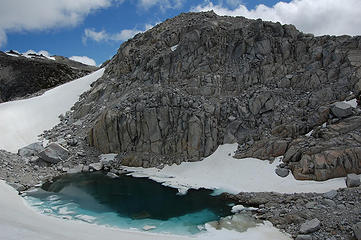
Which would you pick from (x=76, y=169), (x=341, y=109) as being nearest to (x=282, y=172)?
(x=341, y=109)

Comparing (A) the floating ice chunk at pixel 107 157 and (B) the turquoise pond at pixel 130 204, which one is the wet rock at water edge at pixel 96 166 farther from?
(B) the turquoise pond at pixel 130 204

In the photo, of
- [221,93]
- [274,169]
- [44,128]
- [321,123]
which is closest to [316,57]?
[321,123]

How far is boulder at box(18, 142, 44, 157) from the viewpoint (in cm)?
3106

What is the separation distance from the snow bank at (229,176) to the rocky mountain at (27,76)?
59.7m

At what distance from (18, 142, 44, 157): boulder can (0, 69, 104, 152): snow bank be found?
1.95m

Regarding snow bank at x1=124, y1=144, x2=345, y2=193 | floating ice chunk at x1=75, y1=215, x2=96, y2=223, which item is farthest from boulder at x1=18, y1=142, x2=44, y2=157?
floating ice chunk at x1=75, y1=215, x2=96, y2=223

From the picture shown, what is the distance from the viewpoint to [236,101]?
32.5 m

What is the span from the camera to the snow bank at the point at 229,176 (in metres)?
22.1

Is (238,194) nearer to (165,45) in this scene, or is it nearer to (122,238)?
(122,238)

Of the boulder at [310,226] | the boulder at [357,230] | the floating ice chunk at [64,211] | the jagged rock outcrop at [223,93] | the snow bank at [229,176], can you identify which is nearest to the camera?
the boulder at [357,230]

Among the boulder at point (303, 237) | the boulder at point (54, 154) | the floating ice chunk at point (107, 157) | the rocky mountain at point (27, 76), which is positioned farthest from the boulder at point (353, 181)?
the rocky mountain at point (27, 76)

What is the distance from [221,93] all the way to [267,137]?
8.93 metres

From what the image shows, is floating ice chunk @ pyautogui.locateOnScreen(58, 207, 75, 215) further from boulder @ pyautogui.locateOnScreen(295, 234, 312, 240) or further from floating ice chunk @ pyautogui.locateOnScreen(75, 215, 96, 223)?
boulder @ pyautogui.locateOnScreen(295, 234, 312, 240)

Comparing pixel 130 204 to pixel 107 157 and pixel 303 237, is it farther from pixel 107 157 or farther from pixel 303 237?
pixel 303 237
